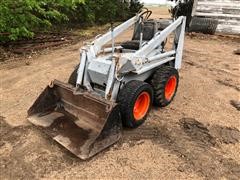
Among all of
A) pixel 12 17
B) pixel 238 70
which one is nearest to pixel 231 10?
pixel 238 70

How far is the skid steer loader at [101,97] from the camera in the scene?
11.1 feet

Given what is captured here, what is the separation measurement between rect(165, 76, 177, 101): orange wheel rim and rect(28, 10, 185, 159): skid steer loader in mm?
28

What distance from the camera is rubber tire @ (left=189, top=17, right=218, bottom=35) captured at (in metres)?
10.4

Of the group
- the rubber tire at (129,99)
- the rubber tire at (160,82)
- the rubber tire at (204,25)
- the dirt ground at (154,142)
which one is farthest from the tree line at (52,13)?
the rubber tire at (129,99)

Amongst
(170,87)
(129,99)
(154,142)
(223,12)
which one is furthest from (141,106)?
(223,12)

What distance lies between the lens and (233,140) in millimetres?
3779

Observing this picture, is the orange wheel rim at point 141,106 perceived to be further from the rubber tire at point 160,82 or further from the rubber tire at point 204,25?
the rubber tire at point 204,25

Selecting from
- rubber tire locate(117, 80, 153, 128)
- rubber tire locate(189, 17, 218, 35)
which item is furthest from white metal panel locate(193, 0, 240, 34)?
rubber tire locate(117, 80, 153, 128)

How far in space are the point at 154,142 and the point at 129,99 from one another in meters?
0.62

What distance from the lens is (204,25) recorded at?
10.5 meters

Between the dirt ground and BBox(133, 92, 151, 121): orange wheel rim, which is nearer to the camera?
the dirt ground

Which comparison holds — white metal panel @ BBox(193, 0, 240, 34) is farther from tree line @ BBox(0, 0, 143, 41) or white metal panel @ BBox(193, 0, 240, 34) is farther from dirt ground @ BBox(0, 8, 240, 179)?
dirt ground @ BBox(0, 8, 240, 179)

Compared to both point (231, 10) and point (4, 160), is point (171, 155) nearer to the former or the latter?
point (4, 160)

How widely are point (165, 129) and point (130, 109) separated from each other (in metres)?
0.67
